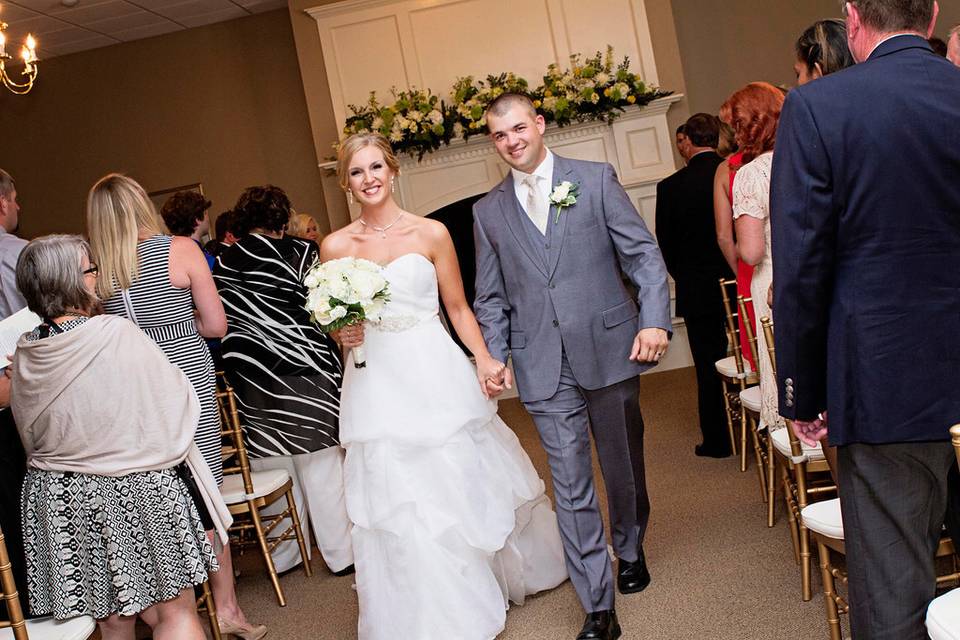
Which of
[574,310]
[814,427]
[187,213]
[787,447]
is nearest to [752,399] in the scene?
[787,447]

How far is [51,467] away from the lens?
305cm

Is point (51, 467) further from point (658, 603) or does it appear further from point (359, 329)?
point (658, 603)

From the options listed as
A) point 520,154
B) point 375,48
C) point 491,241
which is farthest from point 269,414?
point 375,48

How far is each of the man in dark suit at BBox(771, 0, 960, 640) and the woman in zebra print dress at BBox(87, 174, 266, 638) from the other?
2.69 metres

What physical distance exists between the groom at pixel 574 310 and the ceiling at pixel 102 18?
6455mm

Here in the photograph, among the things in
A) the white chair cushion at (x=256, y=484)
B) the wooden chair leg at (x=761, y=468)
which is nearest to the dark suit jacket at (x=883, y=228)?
the wooden chair leg at (x=761, y=468)

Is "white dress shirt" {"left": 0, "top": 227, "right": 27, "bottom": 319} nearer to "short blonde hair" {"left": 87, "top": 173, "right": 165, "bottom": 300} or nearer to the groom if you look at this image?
"short blonde hair" {"left": 87, "top": 173, "right": 165, "bottom": 300}

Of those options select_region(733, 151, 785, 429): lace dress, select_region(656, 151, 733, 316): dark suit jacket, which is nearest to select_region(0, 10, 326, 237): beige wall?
select_region(656, 151, 733, 316): dark suit jacket

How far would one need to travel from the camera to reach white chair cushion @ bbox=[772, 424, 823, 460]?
11.4 ft

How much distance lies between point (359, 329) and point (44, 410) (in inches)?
47.1

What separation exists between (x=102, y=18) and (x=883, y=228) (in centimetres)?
870

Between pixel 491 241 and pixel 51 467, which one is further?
pixel 491 241

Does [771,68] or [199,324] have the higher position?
[771,68]

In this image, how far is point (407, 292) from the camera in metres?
3.83
